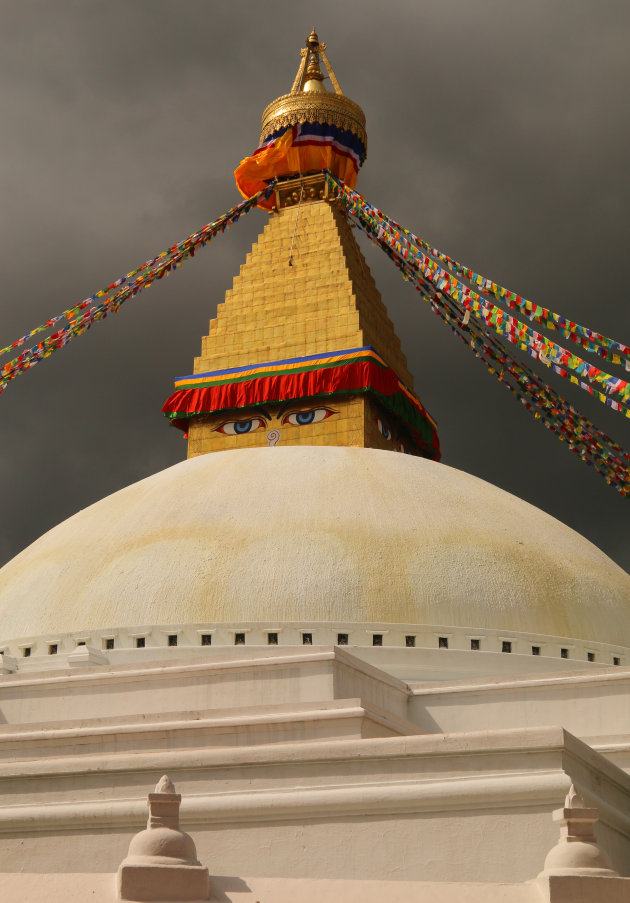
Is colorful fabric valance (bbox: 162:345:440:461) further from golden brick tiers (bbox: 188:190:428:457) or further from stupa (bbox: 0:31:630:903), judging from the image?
golden brick tiers (bbox: 188:190:428:457)

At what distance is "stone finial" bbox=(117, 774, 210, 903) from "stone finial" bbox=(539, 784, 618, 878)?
2.08 m

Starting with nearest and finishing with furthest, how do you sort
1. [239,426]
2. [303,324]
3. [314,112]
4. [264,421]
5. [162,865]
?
[162,865] < [264,421] < [239,426] < [303,324] < [314,112]

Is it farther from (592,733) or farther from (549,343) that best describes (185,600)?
(549,343)

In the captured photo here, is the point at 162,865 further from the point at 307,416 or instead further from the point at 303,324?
the point at 303,324

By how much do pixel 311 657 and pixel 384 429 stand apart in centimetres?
943

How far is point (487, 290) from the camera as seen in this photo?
16.8 meters

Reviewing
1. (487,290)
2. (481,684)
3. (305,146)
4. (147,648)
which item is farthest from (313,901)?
(305,146)

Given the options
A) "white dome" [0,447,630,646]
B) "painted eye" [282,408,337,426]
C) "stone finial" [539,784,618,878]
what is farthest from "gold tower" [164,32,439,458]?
"stone finial" [539,784,618,878]

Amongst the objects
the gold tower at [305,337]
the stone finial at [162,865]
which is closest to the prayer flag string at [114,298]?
the gold tower at [305,337]

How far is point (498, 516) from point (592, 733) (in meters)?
3.91

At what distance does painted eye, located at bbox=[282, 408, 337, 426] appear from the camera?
65.0 ft

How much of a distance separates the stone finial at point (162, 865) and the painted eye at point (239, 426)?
12595 millimetres

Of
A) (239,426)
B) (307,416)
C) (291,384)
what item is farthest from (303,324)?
(239,426)

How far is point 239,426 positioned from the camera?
796 inches
